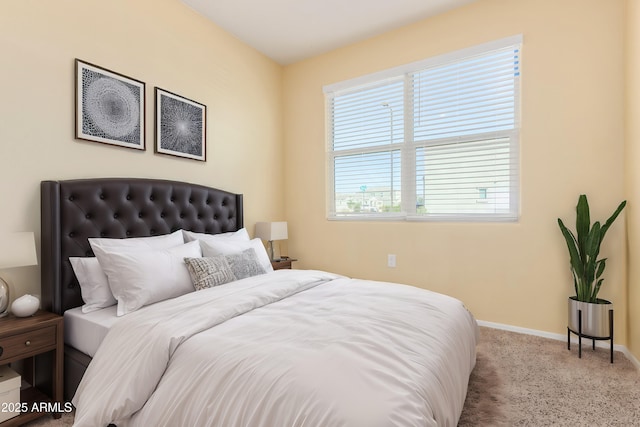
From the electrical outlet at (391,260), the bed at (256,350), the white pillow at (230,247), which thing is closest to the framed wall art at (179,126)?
the bed at (256,350)

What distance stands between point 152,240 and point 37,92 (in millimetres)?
1089

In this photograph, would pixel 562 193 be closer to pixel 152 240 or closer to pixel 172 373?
pixel 172 373

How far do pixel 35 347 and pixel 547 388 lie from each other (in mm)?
2734

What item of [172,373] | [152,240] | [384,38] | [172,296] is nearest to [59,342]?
[172,296]

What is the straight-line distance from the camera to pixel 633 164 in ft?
7.06

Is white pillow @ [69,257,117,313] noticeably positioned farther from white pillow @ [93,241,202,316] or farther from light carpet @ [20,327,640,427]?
light carpet @ [20,327,640,427]

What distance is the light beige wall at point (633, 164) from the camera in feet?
6.86

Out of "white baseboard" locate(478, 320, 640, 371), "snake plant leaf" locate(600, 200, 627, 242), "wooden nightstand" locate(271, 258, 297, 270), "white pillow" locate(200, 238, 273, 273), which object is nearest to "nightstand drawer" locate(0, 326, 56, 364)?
"white pillow" locate(200, 238, 273, 273)

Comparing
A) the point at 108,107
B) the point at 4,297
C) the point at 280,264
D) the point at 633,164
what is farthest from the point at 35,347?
the point at 633,164

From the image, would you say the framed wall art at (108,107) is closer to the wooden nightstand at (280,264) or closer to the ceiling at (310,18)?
the ceiling at (310,18)

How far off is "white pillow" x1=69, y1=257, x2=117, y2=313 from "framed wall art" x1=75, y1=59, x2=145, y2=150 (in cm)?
83

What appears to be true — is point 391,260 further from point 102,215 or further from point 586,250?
point 102,215

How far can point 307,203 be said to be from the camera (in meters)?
3.80

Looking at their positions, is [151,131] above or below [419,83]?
below
